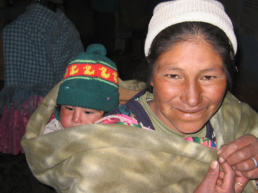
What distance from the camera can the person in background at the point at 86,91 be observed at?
139 cm

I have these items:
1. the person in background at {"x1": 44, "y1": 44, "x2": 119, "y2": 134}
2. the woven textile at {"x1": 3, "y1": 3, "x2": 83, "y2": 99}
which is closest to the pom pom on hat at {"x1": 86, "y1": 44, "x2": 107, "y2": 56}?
the person in background at {"x1": 44, "y1": 44, "x2": 119, "y2": 134}

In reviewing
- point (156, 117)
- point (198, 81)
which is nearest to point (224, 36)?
point (198, 81)

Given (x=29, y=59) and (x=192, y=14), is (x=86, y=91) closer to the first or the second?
(x=192, y=14)

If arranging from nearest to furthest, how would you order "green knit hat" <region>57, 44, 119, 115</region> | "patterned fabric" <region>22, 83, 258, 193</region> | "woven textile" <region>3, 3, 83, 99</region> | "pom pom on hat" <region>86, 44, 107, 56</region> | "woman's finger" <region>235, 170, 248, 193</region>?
"patterned fabric" <region>22, 83, 258, 193</region> < "woman's finger" <region>235, 170, 248, 193</region> < "green knit hat" <region>57, 44, 119, 115</region> < "pom pom on hat" <region>86, 44, 107, 56</region> < "woven textile" <region>3, 3, 83, 99</region>

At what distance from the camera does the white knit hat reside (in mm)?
935

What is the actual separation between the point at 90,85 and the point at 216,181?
79cm

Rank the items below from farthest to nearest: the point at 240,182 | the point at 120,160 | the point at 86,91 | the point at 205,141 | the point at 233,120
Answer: the point at 86,91 < the point at 233,120 < the point at 205,141 < the point at 240,182 < the point at 120,160

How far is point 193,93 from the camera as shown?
0.90m

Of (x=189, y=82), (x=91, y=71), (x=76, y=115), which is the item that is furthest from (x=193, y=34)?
(x=76, y=115)

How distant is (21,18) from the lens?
1.94 m

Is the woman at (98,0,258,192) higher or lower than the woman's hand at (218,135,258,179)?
higher

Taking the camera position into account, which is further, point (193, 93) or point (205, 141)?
point (205, 141)

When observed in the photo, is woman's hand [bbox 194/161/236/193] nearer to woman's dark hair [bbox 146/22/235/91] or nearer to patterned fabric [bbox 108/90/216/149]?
patterned fabric [bbox 108/90/216/149]

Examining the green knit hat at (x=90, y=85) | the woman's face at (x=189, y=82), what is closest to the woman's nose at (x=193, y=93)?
the woman's face at (x=189, y=82)
